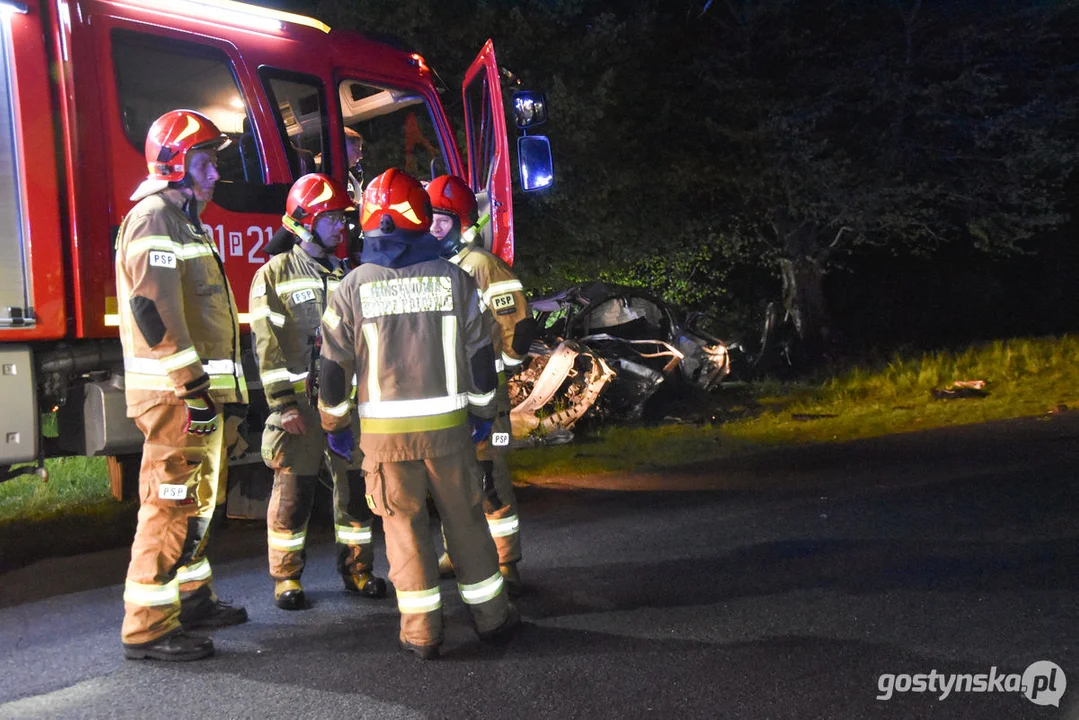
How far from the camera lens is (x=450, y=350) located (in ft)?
13.9

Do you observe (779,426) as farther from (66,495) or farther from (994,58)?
(994,58)

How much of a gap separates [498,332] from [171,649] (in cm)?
208

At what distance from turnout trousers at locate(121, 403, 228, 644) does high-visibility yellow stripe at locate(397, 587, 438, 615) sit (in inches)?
37.9

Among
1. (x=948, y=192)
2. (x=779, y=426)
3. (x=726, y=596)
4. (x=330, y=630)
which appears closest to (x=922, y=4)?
(x=948, y=192)

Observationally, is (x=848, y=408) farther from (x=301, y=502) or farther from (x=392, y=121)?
(x=301, y=502)

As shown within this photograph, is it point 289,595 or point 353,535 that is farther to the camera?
point 353,535

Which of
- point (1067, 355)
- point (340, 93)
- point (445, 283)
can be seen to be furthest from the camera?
point (1067, 355)

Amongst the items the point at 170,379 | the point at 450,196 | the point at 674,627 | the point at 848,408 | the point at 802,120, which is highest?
the point at 802,120

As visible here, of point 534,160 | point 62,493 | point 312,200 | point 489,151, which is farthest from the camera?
point 62,493

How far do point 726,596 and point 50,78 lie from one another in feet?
13.9

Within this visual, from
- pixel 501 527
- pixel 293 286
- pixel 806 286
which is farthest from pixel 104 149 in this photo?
pixel 806 286

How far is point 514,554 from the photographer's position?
16.7 ft

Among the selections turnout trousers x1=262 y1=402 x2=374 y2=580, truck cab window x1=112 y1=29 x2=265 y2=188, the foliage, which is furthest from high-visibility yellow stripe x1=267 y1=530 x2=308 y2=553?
the foliage

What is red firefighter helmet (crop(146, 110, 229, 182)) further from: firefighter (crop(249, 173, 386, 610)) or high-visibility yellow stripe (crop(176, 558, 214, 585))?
high-visibility yellow stripe (crop(176, 558, 214, 585))
